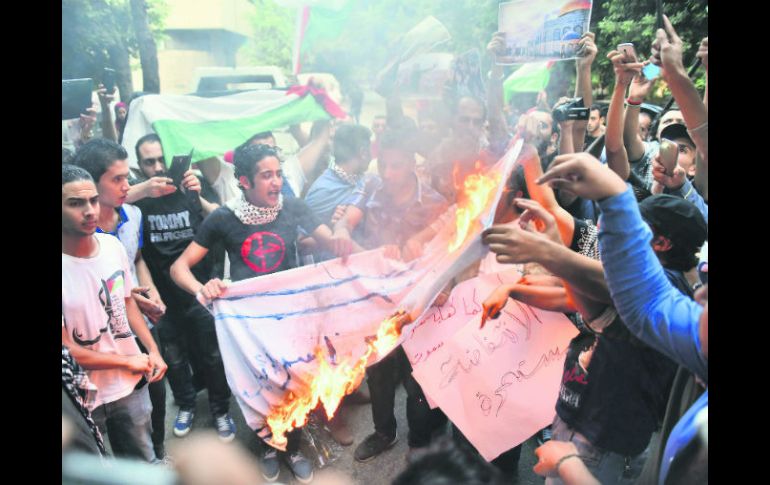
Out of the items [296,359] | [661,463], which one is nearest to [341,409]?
[296,359]

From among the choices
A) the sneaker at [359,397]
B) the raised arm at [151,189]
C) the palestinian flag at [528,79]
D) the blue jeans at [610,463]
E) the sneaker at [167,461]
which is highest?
the palestinian flag at [528,79]

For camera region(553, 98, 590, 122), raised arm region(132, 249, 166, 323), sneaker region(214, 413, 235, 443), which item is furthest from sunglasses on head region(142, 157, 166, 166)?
camera region(553, 98, 590, 122)

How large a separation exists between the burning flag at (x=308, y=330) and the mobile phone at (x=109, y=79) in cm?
105

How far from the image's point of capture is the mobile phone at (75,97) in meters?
2.23

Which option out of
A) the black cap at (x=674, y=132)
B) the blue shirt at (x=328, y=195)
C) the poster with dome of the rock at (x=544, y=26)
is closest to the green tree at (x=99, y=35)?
the blue shirt at (x=328, y=195)

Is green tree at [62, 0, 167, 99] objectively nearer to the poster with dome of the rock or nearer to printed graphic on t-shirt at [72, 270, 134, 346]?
printed graphic on t-shirt at [72, 270, 134, 346]

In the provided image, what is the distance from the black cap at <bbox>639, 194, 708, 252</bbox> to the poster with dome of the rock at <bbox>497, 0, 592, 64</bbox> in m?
0.70

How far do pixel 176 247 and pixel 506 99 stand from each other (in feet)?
5.55

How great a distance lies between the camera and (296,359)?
8.24 feet

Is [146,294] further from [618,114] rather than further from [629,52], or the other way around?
[629,52]

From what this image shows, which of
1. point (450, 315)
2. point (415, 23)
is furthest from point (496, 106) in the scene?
point (450, 315)

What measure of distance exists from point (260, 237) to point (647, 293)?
1639mm

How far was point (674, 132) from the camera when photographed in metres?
2.03

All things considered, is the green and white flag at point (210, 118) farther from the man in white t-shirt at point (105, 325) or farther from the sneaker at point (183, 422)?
the sneaker at point (183, 422)
